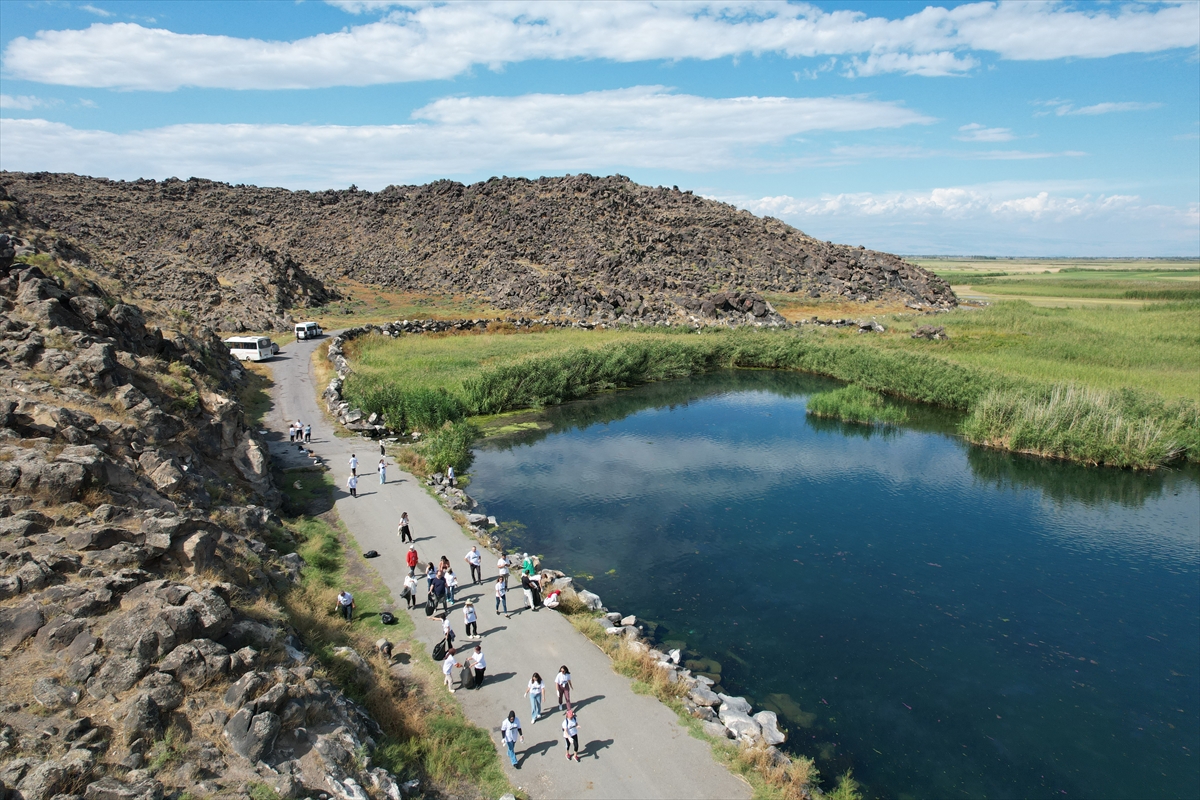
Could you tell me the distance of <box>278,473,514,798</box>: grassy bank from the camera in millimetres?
14568

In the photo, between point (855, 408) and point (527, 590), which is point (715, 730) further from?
point (855, 408)

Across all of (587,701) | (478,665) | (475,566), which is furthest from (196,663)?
(475,566)

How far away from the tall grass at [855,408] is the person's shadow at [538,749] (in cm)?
4348

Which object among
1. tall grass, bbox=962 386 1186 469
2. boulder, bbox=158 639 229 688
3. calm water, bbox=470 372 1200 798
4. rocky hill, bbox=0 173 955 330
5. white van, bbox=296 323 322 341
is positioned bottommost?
calm water, bbox=470 372 1200 798

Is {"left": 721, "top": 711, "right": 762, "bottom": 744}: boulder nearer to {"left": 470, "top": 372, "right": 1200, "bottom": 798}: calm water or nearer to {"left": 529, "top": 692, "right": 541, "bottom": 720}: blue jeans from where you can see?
{"left": 470, "top": 372, "right": 1200, "bottom": 798}: calm water

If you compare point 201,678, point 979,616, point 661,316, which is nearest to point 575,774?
point 201,678

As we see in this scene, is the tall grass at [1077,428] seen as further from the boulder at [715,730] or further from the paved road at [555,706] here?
the paved road at [555,706]

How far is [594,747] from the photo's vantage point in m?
15.6

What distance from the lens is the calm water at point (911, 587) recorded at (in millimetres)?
18234

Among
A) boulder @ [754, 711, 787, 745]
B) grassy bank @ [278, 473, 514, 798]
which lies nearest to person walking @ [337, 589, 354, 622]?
grassy bank @ [278, 473, 514, 798]

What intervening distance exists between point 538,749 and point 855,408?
4431 centimetres

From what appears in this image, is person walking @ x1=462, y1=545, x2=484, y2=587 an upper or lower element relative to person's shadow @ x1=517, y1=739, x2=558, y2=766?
upper

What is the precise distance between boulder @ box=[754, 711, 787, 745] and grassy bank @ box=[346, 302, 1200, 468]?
1007 inches

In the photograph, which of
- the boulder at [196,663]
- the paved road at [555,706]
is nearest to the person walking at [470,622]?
the paved road at [555,706]
